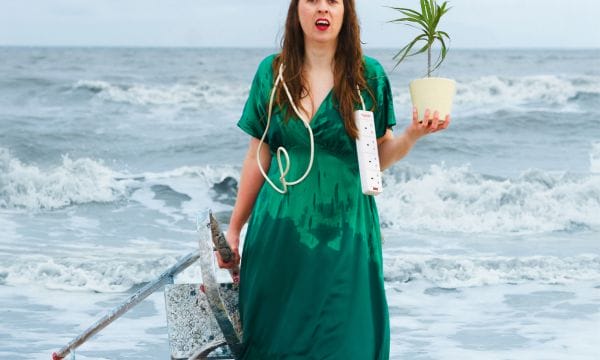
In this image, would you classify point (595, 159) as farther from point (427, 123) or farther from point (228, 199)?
point (427, 123)

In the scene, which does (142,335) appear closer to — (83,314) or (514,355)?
(83,314)

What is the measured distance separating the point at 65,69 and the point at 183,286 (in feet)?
59.6

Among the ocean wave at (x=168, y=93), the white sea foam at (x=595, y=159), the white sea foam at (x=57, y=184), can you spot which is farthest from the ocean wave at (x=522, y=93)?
the white sea foam at (x=57, y=184)

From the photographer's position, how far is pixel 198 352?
2350 mm

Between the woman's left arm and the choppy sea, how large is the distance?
3550 millimetres

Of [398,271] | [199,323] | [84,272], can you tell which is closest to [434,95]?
[199,323]

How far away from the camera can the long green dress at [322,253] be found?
2330mm

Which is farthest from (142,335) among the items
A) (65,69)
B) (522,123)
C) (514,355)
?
(65,69)

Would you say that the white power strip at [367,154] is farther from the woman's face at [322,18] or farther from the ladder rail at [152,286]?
the ladder rail at [152,286]

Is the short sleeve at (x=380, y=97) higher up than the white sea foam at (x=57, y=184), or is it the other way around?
the short sleeve at (x=380, y=97)

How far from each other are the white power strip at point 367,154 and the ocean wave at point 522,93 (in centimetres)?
1480

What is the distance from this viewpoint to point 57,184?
39.8 ft

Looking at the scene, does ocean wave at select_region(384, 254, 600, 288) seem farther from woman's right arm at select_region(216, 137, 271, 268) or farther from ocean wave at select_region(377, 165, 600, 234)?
woman's right arm at select_region(216, 137, 271, 268)

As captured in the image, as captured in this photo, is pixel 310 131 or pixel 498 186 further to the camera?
pixel 498 186
